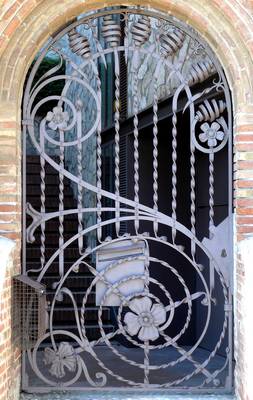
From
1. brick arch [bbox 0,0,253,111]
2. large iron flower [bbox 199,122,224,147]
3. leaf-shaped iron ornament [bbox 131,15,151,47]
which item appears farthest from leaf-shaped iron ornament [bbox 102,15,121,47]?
large iron flower [bbox 199,122,224,147]

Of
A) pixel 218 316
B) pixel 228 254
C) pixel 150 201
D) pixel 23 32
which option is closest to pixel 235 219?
pixel 228 254

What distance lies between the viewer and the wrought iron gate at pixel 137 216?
17.3 feet

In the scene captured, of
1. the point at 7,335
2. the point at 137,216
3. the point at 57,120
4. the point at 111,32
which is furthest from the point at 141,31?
the point at 7,335

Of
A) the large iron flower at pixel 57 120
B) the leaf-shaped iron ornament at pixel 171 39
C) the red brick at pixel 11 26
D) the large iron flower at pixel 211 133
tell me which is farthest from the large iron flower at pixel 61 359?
the leaf-shaped iron ornament at pixel 171 39

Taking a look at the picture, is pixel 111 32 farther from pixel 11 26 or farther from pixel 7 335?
pixel 7 335

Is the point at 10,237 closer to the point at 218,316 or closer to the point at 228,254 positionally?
the point at 228,254

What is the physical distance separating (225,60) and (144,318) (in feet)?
6.90

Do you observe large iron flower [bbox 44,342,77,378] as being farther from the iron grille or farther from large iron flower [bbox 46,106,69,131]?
large iron flower [bbox 46,106,69,131]

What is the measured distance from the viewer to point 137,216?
533 cm

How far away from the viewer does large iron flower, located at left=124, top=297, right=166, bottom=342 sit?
530 centimetres

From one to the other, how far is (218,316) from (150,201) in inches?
70.3

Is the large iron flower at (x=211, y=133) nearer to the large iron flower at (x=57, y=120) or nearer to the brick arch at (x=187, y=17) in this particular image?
the brick arch at (x=187, y=17)

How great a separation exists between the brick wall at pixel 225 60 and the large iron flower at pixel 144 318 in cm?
64

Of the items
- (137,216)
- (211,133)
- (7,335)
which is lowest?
(7,335)
